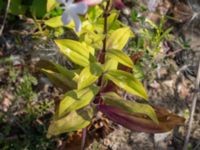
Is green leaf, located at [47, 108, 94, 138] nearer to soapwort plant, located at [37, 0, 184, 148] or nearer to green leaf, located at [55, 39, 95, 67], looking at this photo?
soapwort plant, located at [37, 0, 184, 148]

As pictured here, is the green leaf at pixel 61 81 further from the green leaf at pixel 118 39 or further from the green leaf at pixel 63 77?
the green leaf at pixel 118 39

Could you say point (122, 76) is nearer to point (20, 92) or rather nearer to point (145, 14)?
point (20, 92)

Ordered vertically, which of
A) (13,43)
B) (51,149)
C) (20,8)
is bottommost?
(51,149)

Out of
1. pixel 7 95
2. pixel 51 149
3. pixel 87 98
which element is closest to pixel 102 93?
pixel 87 98

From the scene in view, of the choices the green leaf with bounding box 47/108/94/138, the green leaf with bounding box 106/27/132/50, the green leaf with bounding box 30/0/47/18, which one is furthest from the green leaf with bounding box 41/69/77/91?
the green leaf with bounding box 30/0/47/18

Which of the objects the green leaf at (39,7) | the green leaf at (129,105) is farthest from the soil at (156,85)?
the green leaf at (129,105)

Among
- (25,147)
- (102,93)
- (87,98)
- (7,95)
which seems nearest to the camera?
(87,98)
